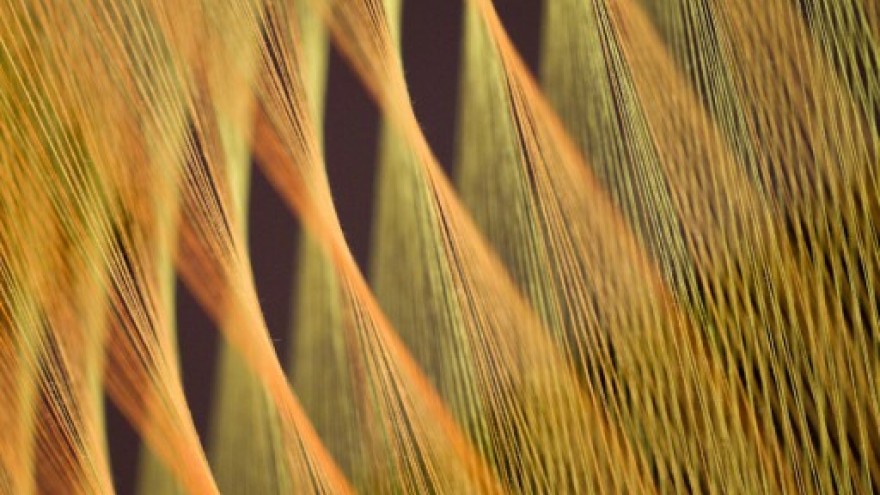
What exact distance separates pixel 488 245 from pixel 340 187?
0.18 m

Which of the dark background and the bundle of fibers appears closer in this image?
the bundle of fibers

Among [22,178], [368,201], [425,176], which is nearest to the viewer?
[22,178]

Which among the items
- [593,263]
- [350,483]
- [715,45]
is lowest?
[350,483]

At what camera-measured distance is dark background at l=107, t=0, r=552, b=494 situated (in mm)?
1179

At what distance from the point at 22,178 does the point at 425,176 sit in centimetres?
34

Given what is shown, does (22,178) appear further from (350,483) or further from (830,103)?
(830,103)

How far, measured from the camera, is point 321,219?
1.10m

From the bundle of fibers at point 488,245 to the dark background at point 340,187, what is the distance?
4 cm

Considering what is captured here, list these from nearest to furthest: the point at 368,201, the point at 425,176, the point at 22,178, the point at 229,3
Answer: the point at 22,178 < the point at 229,3 < the point at 425,176 < the point at 368,201

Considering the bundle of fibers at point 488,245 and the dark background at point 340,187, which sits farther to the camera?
the dark background at point 340,187

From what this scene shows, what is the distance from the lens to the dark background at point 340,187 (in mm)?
1179

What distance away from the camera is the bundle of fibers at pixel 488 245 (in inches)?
34.9

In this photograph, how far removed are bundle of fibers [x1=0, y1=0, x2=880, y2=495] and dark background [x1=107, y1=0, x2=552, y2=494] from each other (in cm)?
4

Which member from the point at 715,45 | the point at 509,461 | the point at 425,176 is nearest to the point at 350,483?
the point at 509,461
